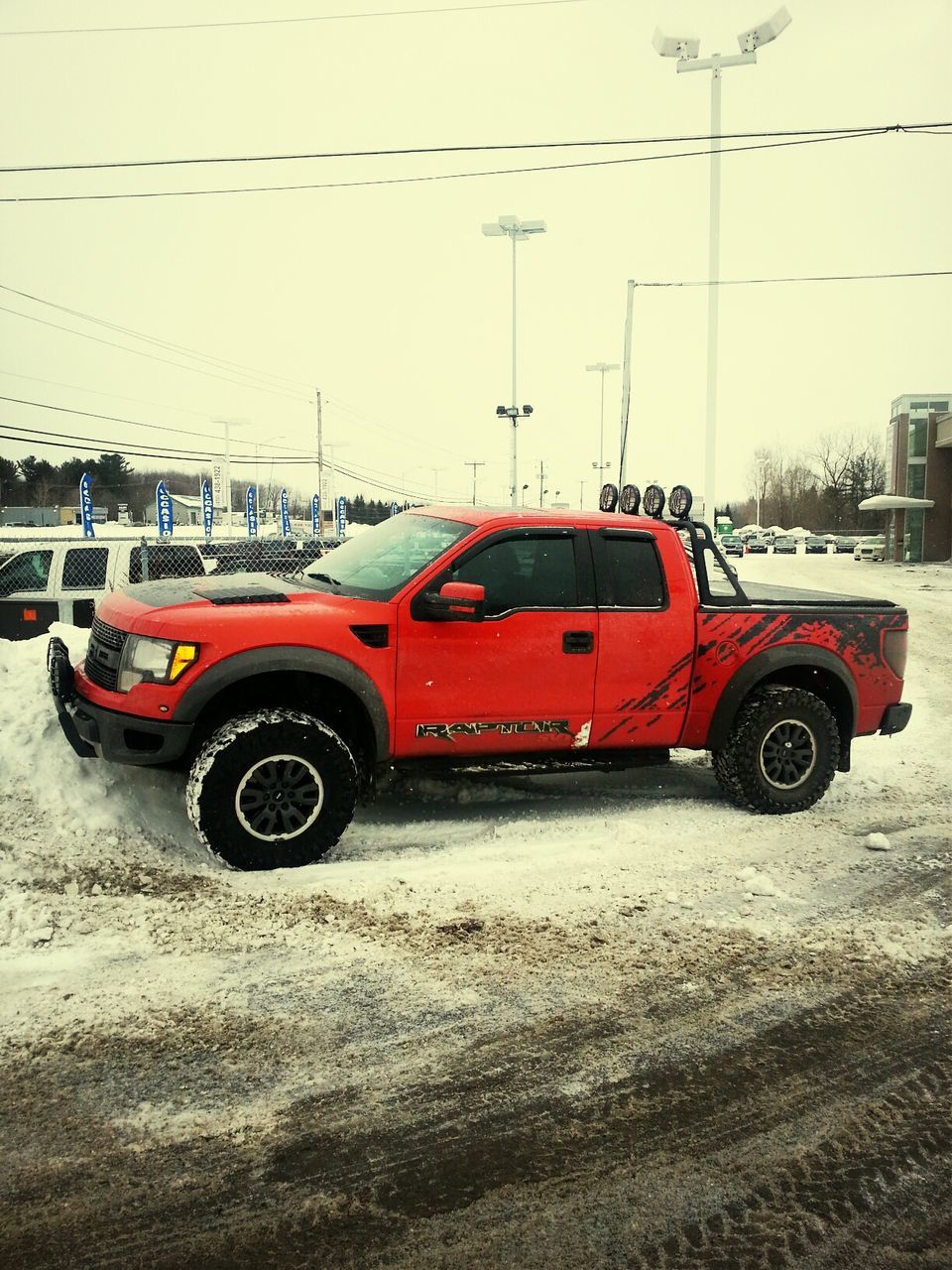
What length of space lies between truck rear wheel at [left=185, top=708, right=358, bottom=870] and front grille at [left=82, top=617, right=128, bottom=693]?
66cm

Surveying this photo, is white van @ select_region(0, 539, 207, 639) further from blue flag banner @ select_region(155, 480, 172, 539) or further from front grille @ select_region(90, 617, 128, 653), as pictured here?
blue flag banner @ select_region(155, 480, 172, 539)

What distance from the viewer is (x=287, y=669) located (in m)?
4.89

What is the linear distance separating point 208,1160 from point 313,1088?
1.40ft

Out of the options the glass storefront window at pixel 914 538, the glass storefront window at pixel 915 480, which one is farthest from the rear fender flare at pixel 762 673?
the glass storefront window at pixel 915 480

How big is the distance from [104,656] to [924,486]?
169 ft

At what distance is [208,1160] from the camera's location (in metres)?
2.64

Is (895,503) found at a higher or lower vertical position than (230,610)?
higher

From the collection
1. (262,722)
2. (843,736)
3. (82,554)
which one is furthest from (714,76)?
(262,722)

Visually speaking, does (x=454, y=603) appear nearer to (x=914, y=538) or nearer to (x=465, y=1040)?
(x=465, y=1040)

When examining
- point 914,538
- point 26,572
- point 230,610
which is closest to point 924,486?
point 914,538

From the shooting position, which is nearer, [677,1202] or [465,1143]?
[677,1202]

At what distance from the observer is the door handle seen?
214 inches

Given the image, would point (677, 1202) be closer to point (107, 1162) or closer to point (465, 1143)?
point (465, 1143)

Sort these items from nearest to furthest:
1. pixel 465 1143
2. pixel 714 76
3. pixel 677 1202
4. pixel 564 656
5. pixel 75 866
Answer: pixel 677 1202 → pixel 465 1143 → pixel 75 866 → pixel 564 656 → pixel 714 76
